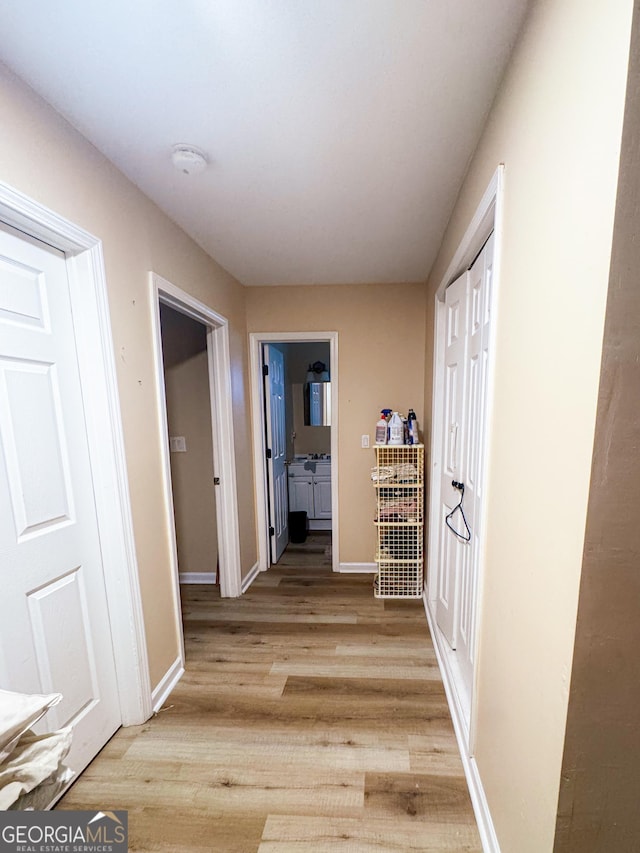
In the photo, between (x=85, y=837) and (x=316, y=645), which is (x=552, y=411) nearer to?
(x=85, y=837)

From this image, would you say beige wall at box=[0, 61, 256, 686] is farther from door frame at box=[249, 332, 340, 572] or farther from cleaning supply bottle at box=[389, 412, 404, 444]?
cleaning supply bottle at box=[389, 412, 404, 444]

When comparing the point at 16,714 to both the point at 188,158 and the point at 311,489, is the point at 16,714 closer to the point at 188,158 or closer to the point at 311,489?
the point at 188,158

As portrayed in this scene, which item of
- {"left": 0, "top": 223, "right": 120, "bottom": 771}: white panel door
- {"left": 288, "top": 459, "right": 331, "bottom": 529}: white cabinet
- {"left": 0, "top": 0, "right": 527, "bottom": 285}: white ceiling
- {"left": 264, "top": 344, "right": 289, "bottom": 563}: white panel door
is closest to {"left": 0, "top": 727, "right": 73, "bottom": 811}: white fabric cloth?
{"left": 0, "top": 223, "right": 120, "bottom": 771}: white panel door

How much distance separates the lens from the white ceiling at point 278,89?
0.83m

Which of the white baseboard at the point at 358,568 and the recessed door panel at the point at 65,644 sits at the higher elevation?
the recessed door panel at the point at 65,644

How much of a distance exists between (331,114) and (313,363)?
3.07 m

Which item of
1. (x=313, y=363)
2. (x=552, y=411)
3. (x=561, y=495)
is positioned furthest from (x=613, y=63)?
(x=313, y=363)

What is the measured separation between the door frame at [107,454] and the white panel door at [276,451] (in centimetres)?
165

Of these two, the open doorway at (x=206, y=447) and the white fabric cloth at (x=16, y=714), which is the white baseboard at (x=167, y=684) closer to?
the open doorway at (x=206, y=447)

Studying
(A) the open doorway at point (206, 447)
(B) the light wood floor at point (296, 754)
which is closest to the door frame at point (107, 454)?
(B) the light wood floor at point (296, 754)

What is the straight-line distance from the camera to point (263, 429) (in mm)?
2979

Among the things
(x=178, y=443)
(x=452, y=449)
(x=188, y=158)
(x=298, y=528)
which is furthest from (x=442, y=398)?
(x=298, y=528)

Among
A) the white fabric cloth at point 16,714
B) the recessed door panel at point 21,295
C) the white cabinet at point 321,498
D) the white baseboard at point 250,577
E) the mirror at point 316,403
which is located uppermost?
the recessed door panel at point 21,295

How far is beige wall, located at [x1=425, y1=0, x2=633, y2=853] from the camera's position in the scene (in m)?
0.57
